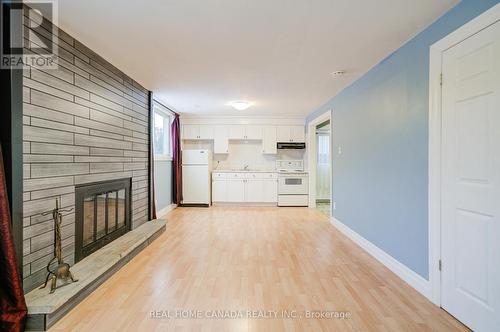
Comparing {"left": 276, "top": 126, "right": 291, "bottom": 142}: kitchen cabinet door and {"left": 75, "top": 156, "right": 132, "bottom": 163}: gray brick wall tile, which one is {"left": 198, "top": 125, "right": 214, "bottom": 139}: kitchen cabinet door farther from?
{"left": 75, "top": 156, "right": 132, "bottom": 163}: gray brick wall tile

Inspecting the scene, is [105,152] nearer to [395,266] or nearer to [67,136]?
[67,136]

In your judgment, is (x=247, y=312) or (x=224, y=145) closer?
(x=247, y=312)

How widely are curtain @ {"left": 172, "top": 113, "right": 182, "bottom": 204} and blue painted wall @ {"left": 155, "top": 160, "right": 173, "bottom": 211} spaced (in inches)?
4.6

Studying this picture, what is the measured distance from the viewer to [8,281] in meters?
1.65

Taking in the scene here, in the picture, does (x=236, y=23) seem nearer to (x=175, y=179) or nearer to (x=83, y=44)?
(x=83, y=44)

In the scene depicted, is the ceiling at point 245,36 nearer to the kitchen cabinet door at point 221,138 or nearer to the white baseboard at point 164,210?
the white baseboard at point 164,210

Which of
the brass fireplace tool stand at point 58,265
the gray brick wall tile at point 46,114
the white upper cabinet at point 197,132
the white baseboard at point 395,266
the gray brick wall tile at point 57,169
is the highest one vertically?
the white upper cabinet at point 197,132

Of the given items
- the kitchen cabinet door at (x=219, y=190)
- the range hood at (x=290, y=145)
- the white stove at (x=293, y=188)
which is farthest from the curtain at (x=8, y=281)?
the range hood at (x=290, y=145)

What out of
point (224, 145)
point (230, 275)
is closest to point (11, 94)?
point (230, 275)

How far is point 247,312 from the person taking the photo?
1.91 meters

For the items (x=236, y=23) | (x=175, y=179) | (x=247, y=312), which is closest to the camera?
(x=247, y=312)

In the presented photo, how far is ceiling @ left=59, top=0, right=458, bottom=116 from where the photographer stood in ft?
6.14

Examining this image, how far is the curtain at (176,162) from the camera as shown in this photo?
5.94 metres

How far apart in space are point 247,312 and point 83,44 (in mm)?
→ 2989
